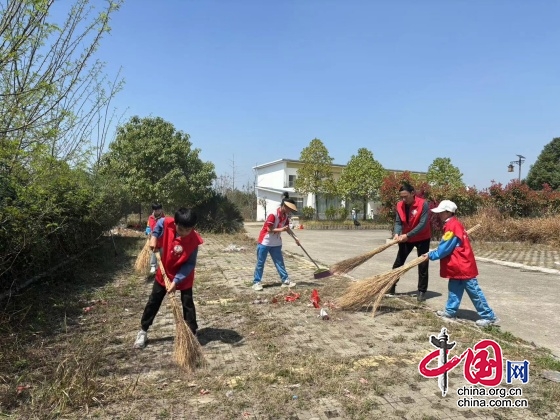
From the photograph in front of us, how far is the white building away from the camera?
122 feet

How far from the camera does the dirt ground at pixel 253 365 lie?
2910 millimetres

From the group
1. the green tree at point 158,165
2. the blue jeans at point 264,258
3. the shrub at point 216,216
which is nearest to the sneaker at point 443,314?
the blue jeans at point 264,258

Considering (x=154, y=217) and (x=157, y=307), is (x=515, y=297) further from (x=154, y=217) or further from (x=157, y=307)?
(x=154, y=217)

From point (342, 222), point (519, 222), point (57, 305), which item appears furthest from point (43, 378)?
point (342, 222)

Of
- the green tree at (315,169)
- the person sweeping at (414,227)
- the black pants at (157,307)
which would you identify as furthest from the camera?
the green tree at (315,169)

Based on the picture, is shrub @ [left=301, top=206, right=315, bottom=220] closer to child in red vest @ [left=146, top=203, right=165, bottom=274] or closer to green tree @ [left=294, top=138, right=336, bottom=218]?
green tree @ [left=294, top=138, right=336, bottom=218]

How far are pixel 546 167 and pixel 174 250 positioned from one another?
41.4 metres

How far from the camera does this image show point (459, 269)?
4730mm

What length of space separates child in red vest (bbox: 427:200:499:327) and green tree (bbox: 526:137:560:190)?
122 feet

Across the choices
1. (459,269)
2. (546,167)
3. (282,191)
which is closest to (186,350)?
(459,269)

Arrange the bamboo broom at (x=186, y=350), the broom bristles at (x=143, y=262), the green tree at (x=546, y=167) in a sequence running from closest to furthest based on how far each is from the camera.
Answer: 1. the bamboo broom at (x=186, y=350)
2. the broom bristles at (x=143, y=262)
3. the green tree at (x=546, y=167)

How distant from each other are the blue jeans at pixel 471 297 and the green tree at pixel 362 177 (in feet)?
90.6

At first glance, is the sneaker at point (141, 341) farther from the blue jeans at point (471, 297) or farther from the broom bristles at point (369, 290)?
the blue jeans at point (471, 297)

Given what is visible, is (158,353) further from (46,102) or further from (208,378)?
(46,102)
